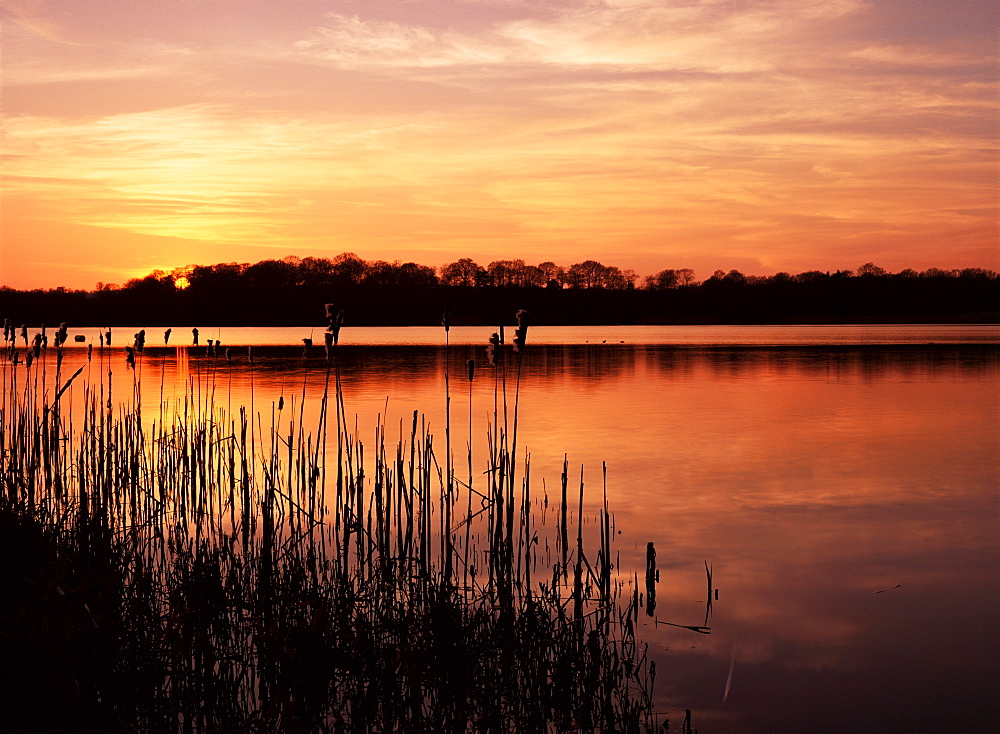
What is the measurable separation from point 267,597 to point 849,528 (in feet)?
20.3

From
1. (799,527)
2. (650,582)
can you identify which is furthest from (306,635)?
(799,527)

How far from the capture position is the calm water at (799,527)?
5.29 meters

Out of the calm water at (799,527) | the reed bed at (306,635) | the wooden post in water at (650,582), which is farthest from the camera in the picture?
the wooden post in water at (650,582)

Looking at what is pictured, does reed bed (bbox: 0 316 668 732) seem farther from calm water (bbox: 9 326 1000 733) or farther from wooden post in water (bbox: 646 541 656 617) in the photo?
calm water (bbox: 9 326 1000 733)

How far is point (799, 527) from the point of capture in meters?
9.10

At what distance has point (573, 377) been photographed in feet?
93.2

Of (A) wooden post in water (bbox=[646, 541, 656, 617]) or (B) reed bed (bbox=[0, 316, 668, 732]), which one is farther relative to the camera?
(A) wooden post in water (bbox=[646, 541, 656, 617])

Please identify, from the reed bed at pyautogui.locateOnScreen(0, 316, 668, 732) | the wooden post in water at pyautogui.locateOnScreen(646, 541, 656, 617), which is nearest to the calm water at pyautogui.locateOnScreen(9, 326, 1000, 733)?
the wooden post in water at pyautogui.locateOnScreen(646, 541, 656, 617)

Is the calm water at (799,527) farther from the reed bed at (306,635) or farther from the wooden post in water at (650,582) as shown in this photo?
the reed bed at (306,635)

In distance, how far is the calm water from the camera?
529 centimetres

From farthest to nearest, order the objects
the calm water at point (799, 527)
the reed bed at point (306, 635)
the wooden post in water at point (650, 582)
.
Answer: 1. the wooden post in water at point (650, 582)
2. the calm water at point (799, 527)
3. the reed bed at point (306, 635)

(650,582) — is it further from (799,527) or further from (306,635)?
(799,527)

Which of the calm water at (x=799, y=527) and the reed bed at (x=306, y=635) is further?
the calm water at (x=799, y=527)

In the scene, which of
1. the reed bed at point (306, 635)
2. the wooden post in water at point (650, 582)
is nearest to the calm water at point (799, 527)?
the wooden post in water at point (650, 582)
